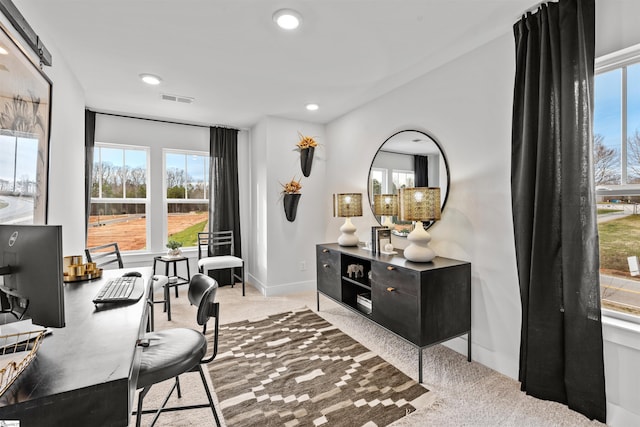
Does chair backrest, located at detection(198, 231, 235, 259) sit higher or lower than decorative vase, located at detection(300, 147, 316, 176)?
lower

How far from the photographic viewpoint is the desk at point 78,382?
0.68 metres

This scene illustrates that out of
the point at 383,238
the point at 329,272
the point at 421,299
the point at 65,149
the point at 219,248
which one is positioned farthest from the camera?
the point at 219,248

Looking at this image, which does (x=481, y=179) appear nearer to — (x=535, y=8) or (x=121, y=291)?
(x=535, y=8)

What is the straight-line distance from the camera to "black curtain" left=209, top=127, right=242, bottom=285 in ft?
14.8

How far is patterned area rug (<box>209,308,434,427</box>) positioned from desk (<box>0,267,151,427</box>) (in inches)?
43.6

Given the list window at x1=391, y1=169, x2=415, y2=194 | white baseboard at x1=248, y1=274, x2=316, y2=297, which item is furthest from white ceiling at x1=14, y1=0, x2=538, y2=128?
white baseboard at x1=248, y1=274, x2=316, y2=297

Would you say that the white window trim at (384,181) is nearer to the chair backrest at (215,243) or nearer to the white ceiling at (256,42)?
the white ceiling at (256,42)

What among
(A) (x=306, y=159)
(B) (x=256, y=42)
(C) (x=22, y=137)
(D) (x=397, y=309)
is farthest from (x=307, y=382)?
(A) (x=306, y=159)

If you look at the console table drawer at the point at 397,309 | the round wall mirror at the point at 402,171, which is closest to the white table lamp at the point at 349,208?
the round wall mirror at the point at 402,171

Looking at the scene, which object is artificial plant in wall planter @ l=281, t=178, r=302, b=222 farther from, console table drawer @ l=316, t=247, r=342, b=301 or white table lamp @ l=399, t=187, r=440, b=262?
white table lamp @ l=399, t=187, r=440, b=262

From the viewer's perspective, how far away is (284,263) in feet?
13.9

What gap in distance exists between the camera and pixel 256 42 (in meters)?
2.30

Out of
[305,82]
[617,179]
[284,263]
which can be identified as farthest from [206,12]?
[284,263]

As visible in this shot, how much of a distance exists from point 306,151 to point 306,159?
111 millimetres
